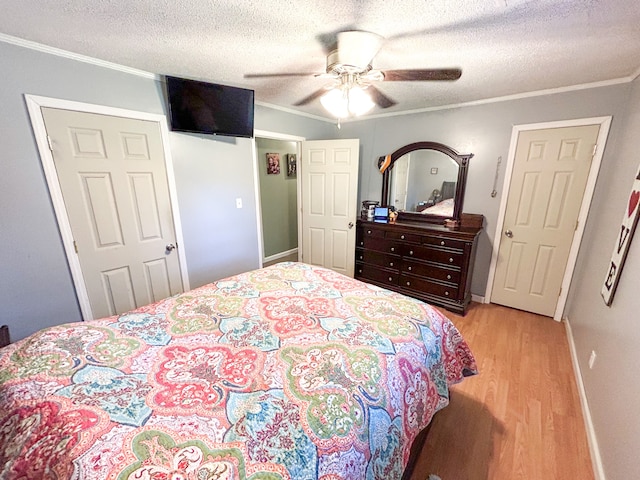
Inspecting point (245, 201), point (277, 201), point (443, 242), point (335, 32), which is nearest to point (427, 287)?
point (443, 242)

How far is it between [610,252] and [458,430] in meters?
1.60

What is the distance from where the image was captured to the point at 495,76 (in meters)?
2.00

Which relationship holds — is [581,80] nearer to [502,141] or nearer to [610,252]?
[502,141]

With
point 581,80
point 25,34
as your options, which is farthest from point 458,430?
point 25,34

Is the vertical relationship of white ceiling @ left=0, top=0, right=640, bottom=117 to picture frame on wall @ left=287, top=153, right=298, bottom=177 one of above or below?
above

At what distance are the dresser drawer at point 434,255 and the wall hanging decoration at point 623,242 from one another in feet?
3.53

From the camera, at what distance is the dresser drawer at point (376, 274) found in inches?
124

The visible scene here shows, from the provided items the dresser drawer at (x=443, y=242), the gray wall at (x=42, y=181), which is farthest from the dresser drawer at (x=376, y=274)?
the gray wall at (x=42, y=181)

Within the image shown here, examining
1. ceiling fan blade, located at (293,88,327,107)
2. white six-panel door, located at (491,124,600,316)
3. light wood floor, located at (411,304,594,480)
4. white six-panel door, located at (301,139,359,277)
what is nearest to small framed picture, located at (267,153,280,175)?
white six-panel door, located at (301,139,359,277)

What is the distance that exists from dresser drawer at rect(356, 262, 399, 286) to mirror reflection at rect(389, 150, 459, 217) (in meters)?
0.84

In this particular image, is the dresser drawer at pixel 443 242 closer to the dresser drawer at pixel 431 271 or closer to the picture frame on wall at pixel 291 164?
the dresser drawer at pixel 431 271

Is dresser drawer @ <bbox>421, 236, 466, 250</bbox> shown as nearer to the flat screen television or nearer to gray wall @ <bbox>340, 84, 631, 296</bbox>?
gray wall @ <bbox>340, 84, 631, 296</bbox>

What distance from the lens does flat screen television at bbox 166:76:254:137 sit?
2.07 metres

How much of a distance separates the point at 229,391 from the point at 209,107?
223 centimetres
